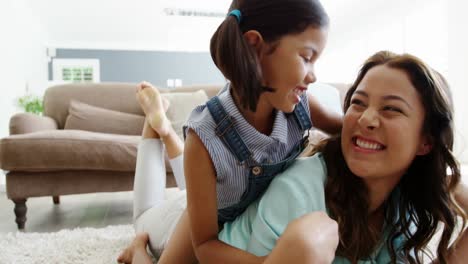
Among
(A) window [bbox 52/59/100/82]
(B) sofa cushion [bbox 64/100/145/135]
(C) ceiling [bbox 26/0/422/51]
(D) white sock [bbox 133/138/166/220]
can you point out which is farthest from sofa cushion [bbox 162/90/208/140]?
(A) window [bbox 52/59/100/82]

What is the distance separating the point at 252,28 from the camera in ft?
2.37

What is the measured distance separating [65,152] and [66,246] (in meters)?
0.51

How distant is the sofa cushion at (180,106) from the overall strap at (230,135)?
146 centimetres

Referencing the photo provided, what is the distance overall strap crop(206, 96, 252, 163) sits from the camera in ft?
2.53

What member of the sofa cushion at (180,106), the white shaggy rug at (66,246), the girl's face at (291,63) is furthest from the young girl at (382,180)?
the sofa cushion at (180,106)

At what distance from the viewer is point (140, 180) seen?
1.25m

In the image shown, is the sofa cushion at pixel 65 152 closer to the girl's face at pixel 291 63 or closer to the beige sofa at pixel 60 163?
the beige sofa at pixel 60 163

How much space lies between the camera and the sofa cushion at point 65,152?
167 centimetres

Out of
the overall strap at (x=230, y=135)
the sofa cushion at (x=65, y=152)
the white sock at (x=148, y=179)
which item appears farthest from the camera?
the sofa cushion at (x=65, y=152)

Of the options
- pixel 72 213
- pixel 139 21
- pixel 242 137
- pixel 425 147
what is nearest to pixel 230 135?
pixel 242 137

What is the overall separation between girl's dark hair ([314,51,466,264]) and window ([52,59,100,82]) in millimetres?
5738

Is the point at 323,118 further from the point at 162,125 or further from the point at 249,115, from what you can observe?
the point at 162,125

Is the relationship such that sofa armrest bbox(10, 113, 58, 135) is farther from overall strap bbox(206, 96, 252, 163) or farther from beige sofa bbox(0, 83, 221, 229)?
overall strap bbox(206, 96, 252, 163)

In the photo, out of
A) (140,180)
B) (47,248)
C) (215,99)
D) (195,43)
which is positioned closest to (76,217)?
(47,248)
